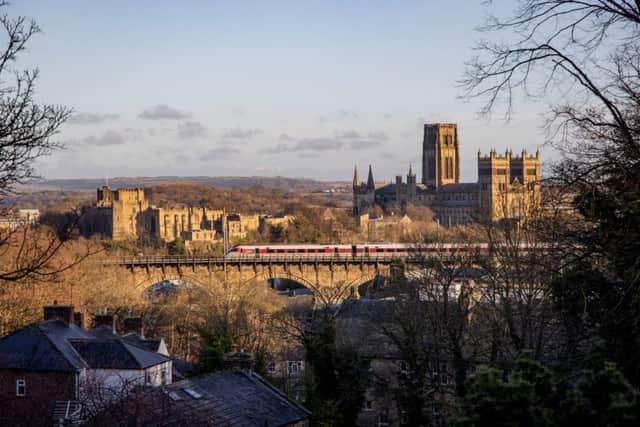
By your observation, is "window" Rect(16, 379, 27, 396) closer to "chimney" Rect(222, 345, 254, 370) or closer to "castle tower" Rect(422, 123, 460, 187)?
"chimney" Rect(222, 345, 254, 370)

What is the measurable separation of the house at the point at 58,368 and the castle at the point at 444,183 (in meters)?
100

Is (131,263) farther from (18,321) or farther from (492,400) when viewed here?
(492,400)

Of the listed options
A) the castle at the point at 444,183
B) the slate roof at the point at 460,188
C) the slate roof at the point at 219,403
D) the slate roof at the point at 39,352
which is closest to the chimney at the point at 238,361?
the slate roof at the point at 219,403

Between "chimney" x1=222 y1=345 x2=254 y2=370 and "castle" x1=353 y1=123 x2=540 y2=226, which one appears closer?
"chimney" x1=222 y1=345 x2=254 y2=370

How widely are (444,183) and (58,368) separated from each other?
14866 cm

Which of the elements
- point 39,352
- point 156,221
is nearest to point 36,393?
point 39,352

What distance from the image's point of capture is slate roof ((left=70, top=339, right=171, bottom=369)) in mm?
20016

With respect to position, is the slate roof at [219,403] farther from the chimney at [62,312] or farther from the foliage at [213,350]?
the chimney at [62,312]

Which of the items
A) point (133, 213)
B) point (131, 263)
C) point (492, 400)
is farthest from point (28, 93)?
point (133, 213)

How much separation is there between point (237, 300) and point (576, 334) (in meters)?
42.3

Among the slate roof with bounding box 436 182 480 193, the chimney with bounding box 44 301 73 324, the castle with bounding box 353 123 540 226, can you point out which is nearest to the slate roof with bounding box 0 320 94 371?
the chimney with bounding box 44 301 73 324

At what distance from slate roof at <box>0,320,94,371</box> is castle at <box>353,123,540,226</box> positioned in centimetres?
10098

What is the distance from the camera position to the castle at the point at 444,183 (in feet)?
427

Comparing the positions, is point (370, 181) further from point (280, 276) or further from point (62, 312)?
point (62, 312)
